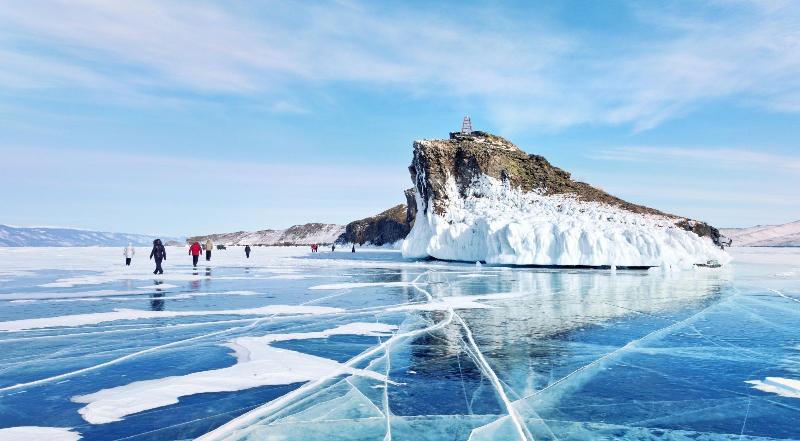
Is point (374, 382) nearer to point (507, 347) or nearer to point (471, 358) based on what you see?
point (471, 358)

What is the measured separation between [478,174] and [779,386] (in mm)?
40490

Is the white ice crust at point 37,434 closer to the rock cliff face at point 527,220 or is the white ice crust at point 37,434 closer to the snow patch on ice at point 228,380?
the snow patch on ice at point 228,380

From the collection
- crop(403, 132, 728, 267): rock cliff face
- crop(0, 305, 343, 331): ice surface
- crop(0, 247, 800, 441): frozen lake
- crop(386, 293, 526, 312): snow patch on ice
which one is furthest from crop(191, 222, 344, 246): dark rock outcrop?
crop(0, 247, 800, 441): frozen lake

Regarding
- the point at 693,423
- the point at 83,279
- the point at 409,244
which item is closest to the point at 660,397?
the point at 693,423

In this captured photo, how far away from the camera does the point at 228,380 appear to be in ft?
20.5

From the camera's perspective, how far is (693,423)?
15.9 feet

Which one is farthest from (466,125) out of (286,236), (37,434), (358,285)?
(286,236)

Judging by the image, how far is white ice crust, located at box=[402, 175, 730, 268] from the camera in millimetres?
30016

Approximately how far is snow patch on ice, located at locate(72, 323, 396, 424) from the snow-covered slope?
127980mm

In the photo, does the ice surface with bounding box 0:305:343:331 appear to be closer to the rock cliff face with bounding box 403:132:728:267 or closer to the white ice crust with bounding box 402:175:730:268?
the white ice crust with bounding box 402:175:730:268

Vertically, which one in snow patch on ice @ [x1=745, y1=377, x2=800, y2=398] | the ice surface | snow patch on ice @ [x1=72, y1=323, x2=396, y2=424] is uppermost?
the ice surface

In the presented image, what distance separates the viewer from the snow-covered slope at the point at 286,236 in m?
139

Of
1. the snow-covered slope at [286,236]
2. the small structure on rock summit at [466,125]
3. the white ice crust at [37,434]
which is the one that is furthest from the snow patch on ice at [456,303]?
the snow-covered slope at [286,236]

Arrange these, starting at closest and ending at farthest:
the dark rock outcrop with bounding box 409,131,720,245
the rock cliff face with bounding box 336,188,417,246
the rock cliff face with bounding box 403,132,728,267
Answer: the rock cliff face with bounding box 403,132,728,267 → the dark rock outcrop with bounding box 409,131,720,245 → the rock cliff face with bounding box 336,188,417,246
